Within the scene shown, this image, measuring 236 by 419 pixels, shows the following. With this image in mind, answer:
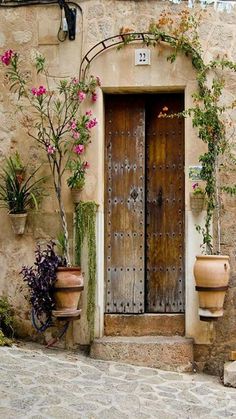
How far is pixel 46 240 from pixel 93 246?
513 millimetres

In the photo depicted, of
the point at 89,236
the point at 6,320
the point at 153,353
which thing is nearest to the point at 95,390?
the point at 153,353

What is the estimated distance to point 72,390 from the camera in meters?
4.94

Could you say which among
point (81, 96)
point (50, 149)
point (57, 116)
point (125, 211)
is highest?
point (81, 96)

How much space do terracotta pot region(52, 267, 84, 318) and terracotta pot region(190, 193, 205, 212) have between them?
1.28 meters

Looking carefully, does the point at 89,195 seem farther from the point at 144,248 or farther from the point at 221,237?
the point at 221,237

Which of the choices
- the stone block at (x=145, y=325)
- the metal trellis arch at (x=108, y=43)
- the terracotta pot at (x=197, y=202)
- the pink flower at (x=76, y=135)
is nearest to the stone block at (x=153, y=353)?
the stone block at (x=145, y=325)

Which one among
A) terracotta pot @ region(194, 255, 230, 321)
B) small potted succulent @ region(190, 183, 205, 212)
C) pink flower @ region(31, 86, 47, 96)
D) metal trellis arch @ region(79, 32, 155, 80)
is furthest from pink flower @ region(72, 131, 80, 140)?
terracotta pot @ region(194, 255, 230, 321)

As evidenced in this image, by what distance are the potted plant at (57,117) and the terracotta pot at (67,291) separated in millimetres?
129

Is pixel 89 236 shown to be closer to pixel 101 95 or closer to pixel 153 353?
pixel 153 353

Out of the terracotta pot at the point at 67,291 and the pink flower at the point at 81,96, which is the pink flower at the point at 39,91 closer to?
the pink flower at the point at 81,96

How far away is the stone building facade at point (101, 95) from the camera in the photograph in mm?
5957

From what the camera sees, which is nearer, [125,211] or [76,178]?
[76,178]

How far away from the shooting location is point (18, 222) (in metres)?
6.11

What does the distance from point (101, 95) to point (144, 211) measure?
127 cm
